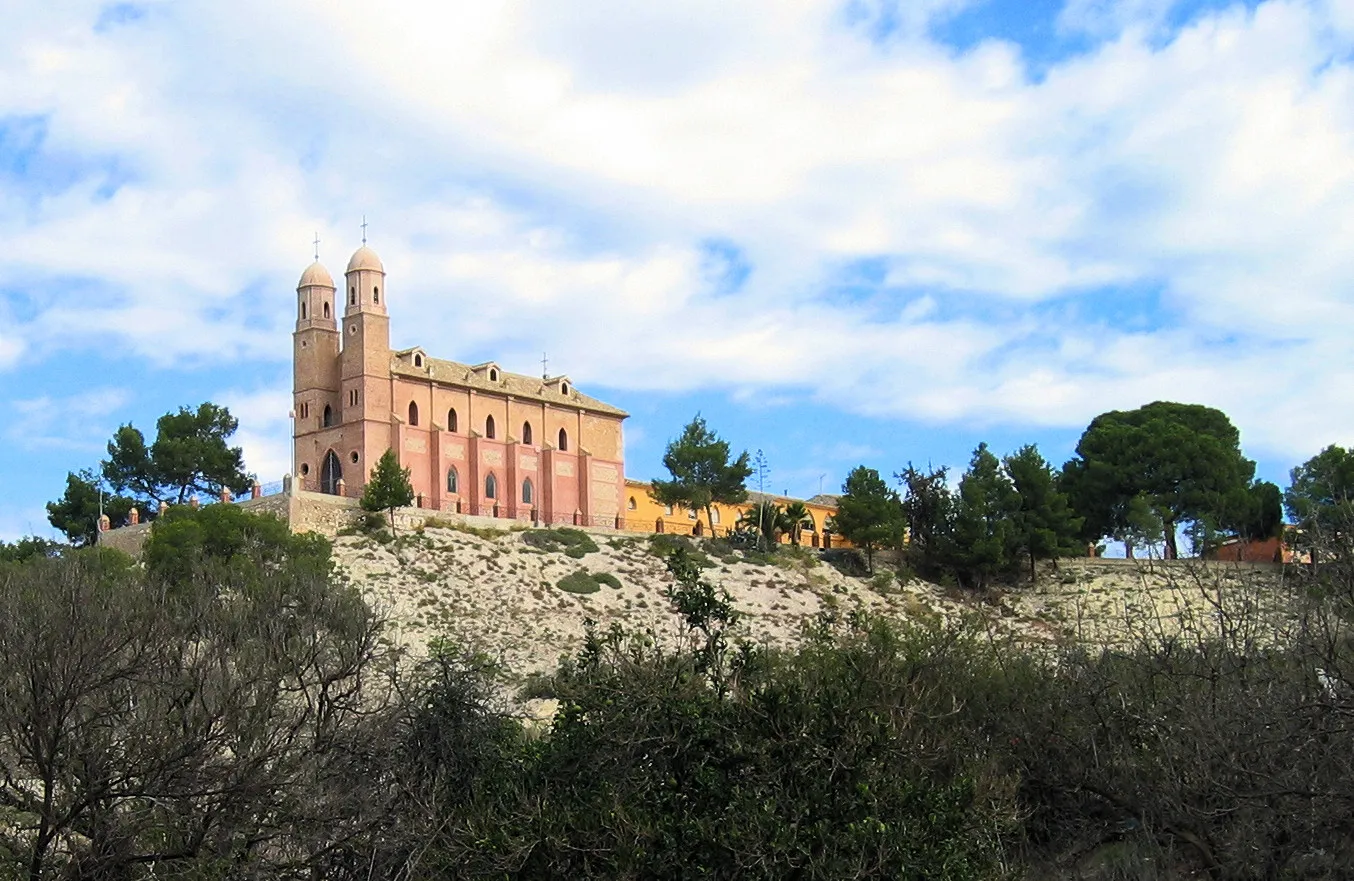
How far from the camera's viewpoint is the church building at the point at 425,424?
55.2 m

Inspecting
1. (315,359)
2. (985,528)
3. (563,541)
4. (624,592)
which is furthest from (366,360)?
(985,528)

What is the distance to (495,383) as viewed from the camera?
5994cm

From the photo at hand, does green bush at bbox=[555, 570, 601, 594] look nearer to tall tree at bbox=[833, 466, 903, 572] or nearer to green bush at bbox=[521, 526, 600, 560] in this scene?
green bush at bbox=[521, 526, 600, 560]

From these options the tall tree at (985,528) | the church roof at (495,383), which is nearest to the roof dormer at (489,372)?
the church roof at (495,383)

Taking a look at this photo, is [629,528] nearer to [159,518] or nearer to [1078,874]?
[159,518]

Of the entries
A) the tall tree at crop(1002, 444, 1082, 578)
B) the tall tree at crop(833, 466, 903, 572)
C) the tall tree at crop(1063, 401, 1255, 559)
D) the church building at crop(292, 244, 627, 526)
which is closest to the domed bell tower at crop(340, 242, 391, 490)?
the church building at crop(292, 244, 627, 526)

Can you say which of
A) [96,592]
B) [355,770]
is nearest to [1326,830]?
[355,770]

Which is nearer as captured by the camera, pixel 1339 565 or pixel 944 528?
pixel 1339 565

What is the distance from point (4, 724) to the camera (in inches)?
752

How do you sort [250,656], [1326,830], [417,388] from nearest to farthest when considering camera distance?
1. [1326,830]
2. [250,656]
3. [417,388]

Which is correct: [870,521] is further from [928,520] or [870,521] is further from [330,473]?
[330,473]

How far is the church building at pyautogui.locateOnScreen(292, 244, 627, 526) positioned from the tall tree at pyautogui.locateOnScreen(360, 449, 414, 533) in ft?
7.34

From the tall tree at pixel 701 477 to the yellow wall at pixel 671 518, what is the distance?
1499mm

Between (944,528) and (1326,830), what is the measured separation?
4170 centimetres
